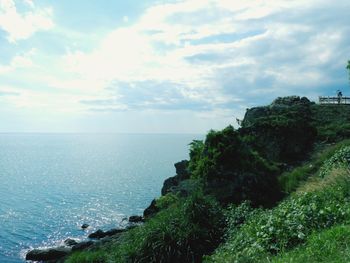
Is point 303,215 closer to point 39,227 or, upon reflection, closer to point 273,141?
point 273,141

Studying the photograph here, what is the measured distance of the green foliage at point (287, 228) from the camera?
9.24 meters

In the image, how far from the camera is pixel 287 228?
31.9ft

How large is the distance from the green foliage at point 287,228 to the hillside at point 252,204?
0.02 m

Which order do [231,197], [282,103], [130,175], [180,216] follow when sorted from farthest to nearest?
[130,175] < [282,103] < [231,197] < [180,216]

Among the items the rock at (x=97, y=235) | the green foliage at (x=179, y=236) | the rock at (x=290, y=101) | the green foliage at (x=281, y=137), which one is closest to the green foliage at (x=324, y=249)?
the green foliage at (x=179, y=236)

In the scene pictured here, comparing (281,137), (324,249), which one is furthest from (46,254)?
(324,249)

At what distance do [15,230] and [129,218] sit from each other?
13.3 meters

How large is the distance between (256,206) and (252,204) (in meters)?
0.27

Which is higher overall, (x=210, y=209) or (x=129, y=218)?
(x=210, y=209)

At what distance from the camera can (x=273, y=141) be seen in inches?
1125

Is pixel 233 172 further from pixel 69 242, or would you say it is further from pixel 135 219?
pixel 135 219

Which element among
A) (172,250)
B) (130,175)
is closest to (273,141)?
(172,250)

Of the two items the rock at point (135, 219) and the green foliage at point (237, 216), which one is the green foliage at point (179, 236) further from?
the rock at point (135, 219)

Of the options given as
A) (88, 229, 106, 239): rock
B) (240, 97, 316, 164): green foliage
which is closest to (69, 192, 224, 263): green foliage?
(240, 97, 316, 164): green foliage
